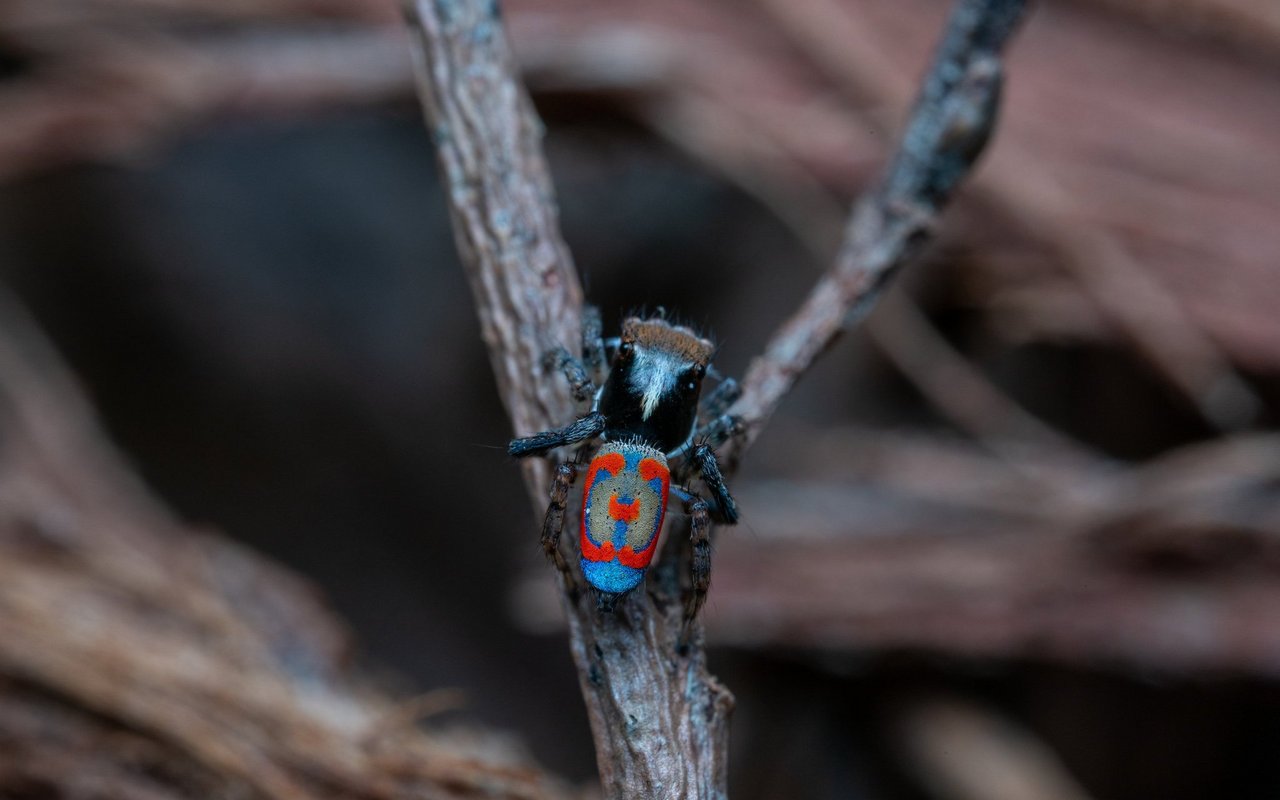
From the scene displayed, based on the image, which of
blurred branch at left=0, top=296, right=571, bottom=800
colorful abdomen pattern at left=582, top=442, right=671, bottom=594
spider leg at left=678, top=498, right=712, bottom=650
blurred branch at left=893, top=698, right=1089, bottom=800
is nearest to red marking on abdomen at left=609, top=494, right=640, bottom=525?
colorful abdomen pattern at left=582, top=442, right=671, bottom=594

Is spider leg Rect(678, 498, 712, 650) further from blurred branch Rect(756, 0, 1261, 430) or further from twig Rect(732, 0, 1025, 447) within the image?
blurred branch Rect(756, 0, 1261, 430)

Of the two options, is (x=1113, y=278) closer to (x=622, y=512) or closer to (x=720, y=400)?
(x=720, y=400)

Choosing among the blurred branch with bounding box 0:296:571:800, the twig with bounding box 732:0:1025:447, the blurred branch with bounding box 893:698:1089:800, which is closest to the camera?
the twig with bounding box 732:0:1025:447

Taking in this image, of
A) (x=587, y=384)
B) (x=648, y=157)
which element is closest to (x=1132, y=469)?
(x=648, y=157)

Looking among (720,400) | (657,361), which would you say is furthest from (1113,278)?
(657,361)

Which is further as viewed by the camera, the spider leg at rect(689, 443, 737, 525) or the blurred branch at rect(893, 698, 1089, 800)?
the blurred branch at rect(893, 698, 1089, 800)

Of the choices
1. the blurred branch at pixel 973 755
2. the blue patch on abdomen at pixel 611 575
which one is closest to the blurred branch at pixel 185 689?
the blue patch on abdomen at pixel 611 575

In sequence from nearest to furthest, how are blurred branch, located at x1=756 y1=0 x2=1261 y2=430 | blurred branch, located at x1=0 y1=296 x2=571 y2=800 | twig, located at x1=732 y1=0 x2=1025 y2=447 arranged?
twig, located at x1=732 y1=0 x2=1025 y2=447
blurred branch, located at x1=0 y1=296 x2=571 y2=800
blurred branch, located at x1=756 y1=0 x2=1261 y2=430
